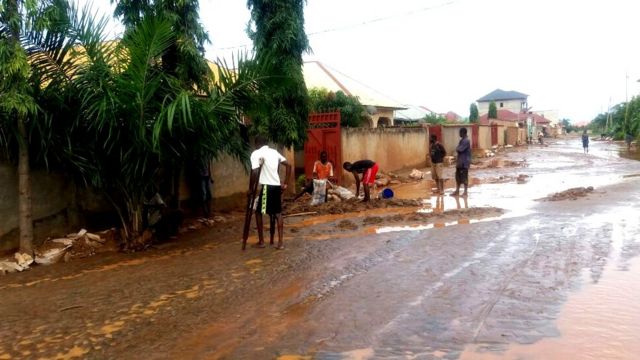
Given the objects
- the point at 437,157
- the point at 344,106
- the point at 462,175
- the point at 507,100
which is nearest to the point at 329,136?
the point at 437,157

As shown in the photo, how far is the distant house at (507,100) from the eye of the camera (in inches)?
4003

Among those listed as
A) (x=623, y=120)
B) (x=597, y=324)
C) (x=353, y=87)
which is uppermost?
(x=353, y=87)

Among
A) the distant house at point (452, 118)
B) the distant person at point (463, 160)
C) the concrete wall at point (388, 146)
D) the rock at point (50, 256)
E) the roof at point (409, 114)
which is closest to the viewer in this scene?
the rock at point (50, 256)

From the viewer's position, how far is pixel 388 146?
69.2 ft

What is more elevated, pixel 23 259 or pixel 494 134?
pixel 494 134

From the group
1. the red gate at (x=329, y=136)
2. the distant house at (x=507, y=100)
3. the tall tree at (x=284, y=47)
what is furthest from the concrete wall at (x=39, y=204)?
the distant house at (x=507, y=100)

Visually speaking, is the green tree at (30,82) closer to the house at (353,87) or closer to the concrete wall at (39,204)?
the concrete wall at (39,204)

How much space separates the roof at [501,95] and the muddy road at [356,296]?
9900cm

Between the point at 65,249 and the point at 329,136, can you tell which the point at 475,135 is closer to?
the point at 329,136

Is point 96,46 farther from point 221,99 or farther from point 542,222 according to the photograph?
point 542,222

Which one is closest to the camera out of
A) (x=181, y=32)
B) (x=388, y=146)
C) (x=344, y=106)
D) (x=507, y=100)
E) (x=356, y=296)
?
(x=356, y=296)

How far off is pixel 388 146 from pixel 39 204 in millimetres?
14455

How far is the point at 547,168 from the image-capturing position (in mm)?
23266

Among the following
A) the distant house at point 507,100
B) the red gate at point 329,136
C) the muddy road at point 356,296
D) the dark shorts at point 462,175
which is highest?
the distant house at point 507,100
